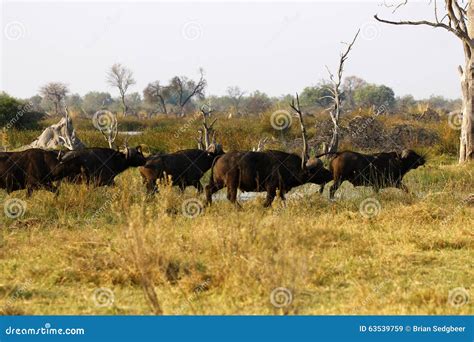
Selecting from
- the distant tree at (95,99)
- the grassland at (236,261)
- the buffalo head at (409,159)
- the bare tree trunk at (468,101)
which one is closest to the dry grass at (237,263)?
the grassland at (236,261)

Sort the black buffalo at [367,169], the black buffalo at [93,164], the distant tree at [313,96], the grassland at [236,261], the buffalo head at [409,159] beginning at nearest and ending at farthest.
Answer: the grassland at [236,261] < the black buffalo at [93,164] < the black buffalo at [367,169] < the buffalo head at [409,159] < the distant tree at [313,96]

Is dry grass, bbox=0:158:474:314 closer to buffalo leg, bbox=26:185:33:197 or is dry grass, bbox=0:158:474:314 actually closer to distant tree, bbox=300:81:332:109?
buffalo leg, bbox=26:185:33:197

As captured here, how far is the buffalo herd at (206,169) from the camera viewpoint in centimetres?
1205

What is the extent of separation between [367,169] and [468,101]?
618 cm

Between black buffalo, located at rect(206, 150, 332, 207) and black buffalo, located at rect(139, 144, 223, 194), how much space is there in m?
0.95

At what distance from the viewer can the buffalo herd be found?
12047 millimetres

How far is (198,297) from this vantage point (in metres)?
6.62

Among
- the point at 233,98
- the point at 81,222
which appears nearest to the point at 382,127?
the point at 81,222

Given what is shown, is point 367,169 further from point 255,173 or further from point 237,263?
point 237,263

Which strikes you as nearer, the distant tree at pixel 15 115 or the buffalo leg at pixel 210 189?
the buffalo leg at pixel 210 189

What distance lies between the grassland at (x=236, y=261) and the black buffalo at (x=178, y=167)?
161 centimetres

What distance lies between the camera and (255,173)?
1201 cm

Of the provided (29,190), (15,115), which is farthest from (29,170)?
(15,115)

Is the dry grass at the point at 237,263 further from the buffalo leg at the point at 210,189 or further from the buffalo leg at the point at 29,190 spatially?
the buffalo leg at the point at 29,190
